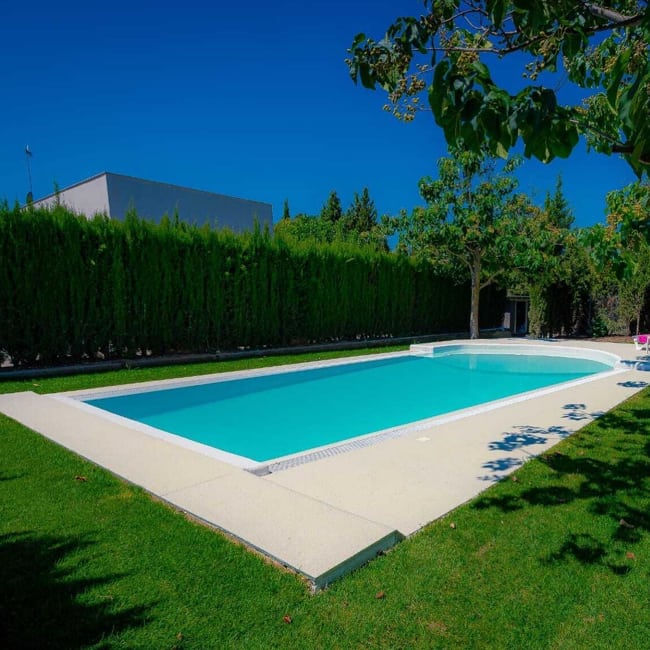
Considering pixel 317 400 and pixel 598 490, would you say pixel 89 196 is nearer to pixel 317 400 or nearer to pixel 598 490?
pixel 317 400

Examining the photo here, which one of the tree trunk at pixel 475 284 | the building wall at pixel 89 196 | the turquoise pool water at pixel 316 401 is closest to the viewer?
the turquoise pool water at pixel 316 401

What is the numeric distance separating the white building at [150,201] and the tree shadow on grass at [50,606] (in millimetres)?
14774

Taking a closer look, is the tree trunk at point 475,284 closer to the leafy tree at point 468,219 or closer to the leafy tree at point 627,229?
the leafy tree at point 468,219

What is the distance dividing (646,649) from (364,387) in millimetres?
9900

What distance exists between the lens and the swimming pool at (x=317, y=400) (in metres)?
7.95

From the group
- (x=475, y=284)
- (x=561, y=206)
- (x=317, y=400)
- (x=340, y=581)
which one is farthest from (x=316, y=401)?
(x=561, y=206)

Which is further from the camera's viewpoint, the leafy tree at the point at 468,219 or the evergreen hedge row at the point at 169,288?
the leafy tree at the point at 468,219

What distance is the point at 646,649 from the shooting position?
230cm

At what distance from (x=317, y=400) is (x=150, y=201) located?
1443 cm

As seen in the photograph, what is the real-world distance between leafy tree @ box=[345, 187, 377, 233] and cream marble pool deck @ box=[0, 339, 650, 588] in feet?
139

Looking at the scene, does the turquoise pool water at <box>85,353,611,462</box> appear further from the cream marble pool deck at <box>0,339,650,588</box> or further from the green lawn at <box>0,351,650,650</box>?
the green lawn at <box>0,351,650,650</box>

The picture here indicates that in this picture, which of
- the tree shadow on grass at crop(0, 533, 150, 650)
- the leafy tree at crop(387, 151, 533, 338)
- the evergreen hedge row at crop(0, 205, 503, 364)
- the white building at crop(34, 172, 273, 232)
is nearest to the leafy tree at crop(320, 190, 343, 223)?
the white building at crop(34, 172, 273, 232)

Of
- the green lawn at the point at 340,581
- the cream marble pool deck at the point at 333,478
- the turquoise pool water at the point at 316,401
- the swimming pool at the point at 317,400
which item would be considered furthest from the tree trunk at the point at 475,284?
the green lawn at the point at 340,581

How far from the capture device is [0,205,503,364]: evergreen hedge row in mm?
11125
